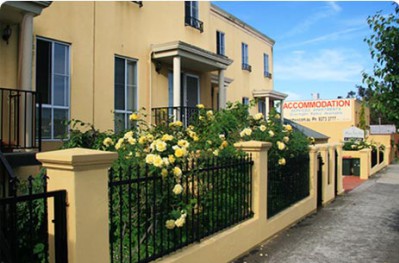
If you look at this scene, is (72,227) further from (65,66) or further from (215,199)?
(65,66)

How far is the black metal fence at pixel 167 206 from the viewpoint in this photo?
407 centimetres

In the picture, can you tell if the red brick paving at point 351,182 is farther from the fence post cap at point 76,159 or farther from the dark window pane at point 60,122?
the fence post cap at point 76,159

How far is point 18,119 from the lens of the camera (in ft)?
22.4

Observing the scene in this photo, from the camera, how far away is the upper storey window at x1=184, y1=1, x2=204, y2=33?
42.3 feet

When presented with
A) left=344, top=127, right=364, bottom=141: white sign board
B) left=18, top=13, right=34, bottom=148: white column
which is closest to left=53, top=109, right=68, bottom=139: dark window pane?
left=18, top=13, right=34, bottom=148: white column

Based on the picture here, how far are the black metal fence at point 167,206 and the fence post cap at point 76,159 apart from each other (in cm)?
35

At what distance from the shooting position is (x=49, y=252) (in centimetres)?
312

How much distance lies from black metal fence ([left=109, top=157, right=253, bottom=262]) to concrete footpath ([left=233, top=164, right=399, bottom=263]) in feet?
2.88

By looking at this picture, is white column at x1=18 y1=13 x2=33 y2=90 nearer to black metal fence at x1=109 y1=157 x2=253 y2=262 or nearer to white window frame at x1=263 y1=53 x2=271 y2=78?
black metal fence at x1=109 y1=157 x2=253 y2=262

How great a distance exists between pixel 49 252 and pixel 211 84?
1190 cm

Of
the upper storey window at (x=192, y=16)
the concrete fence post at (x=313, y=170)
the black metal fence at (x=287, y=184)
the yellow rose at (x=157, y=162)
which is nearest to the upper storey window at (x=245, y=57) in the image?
the upper storey window at (x=192, y=16)

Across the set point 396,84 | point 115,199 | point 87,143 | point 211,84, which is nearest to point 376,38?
point 396,84

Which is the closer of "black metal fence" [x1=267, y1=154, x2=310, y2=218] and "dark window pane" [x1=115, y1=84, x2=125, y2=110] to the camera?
"black metal fence" [x1=267, y1=154, x2=310, y2=218]

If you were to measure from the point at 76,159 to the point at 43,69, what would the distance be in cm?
585
